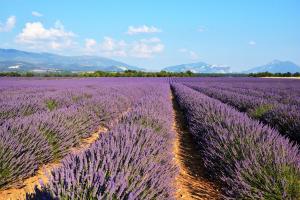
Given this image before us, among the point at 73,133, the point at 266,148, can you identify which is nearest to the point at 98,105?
the point at 73,133

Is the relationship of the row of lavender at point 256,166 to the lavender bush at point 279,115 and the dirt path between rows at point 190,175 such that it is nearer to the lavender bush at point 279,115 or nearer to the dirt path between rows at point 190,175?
the dirt path between rows at point 190,175

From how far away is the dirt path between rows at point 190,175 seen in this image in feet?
11.2

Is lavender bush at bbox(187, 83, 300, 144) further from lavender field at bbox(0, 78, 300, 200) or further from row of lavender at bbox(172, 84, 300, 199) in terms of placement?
row of lavender at bbox(172, 84, 300, 199)

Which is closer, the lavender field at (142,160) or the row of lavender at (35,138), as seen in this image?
the lavender field at (142,160)

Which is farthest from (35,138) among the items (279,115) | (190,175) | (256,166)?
(279,115)

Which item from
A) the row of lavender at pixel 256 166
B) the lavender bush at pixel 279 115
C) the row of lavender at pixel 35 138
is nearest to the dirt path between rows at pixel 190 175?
the row of lavender at pixel 256 166

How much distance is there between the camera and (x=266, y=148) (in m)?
3.34

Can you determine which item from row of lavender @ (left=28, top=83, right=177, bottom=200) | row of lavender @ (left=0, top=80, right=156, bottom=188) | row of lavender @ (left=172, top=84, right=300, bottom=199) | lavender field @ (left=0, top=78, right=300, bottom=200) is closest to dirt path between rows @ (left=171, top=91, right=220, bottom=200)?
lavender field @ (left=0, top=78, right=300, bottom=200)

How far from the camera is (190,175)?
4105mm

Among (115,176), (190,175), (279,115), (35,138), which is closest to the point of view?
(115,176)

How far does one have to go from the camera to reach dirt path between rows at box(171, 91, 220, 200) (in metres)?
3.41

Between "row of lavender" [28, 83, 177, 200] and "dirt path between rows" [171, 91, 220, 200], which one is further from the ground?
"row of lavender" [28, 83, 177, 200]

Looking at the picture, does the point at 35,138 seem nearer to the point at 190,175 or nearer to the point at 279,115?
the point at 190,175

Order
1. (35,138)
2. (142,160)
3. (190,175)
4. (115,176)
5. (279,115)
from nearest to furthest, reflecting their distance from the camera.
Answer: (115,176), (142,160), (35,138), (190,175), (279,115)
